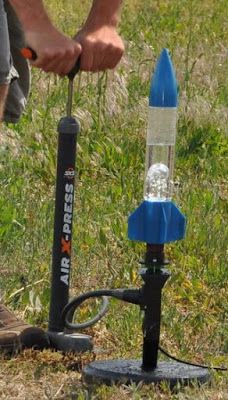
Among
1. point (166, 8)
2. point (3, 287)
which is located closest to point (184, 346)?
point (3, 287)

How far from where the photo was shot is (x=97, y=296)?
488cm

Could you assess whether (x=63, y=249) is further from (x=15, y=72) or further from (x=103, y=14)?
(x=103, y=14)

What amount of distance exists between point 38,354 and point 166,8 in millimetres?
6783

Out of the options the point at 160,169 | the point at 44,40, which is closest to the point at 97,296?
the point at 160,169

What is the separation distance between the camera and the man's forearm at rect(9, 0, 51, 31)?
4.79 metres

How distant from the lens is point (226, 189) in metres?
7.45

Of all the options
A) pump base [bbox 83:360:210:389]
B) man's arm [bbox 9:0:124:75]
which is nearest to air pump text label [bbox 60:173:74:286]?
pump base [bbox 83:360:210:389]

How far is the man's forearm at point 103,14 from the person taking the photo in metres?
4.98

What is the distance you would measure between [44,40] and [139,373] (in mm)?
1164

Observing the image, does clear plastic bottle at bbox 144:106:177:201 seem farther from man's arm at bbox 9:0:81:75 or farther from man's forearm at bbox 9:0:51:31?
man's forearm at bbox 9:0:51:31

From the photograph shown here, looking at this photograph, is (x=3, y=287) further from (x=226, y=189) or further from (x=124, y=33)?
(x=124, y=33)

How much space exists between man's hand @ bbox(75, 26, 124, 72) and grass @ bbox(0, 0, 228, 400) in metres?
1.07

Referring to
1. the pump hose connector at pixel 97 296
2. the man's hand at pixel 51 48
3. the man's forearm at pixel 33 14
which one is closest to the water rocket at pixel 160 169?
the pump hose connector at pixel 97 296

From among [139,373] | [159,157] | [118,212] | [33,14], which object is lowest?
[139,373]
